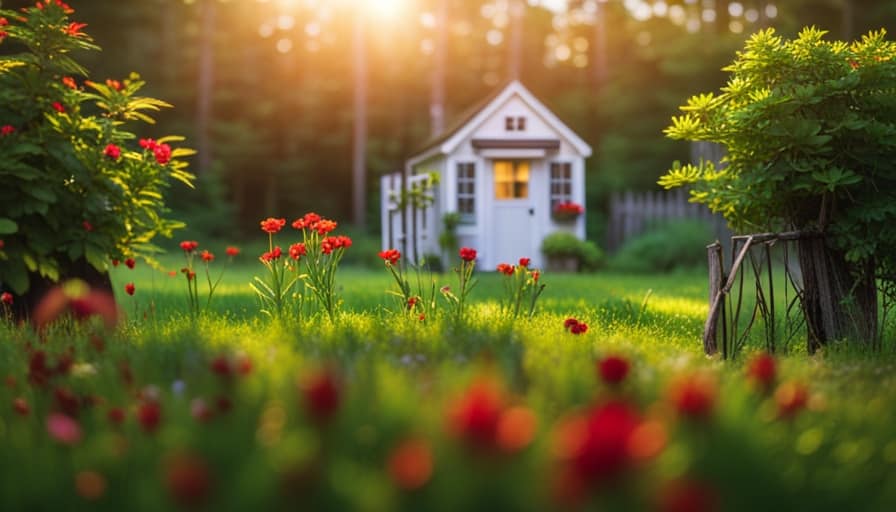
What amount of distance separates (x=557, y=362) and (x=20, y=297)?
4944 millimetres

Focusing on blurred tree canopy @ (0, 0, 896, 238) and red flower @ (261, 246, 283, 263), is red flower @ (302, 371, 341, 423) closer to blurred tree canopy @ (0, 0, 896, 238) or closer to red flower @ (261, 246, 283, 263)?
red flower @ (261, 246, 283, 263)

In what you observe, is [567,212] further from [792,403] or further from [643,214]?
[792,403]

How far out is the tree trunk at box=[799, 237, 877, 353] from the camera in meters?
6.40

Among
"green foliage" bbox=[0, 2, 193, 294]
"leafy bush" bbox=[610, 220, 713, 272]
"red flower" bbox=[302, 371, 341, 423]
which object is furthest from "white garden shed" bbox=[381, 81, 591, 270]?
"red flower" bbox=[302, 371, 341, 423]

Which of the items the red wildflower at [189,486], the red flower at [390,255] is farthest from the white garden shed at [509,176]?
the red wildflower at [189,486]

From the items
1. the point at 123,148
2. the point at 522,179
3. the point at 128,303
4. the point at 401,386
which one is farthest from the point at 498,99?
the point at 401,386

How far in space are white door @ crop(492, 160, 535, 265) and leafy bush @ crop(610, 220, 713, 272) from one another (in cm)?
197

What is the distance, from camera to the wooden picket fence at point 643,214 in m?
21.5

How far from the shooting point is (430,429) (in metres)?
2.70

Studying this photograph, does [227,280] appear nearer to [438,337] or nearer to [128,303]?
[128,303]

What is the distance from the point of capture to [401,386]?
312 centimetres

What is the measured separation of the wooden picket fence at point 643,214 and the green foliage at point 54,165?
16.0 metres

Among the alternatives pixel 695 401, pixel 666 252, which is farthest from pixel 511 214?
pixel 695 401

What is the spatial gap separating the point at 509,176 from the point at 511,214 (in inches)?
31.9
